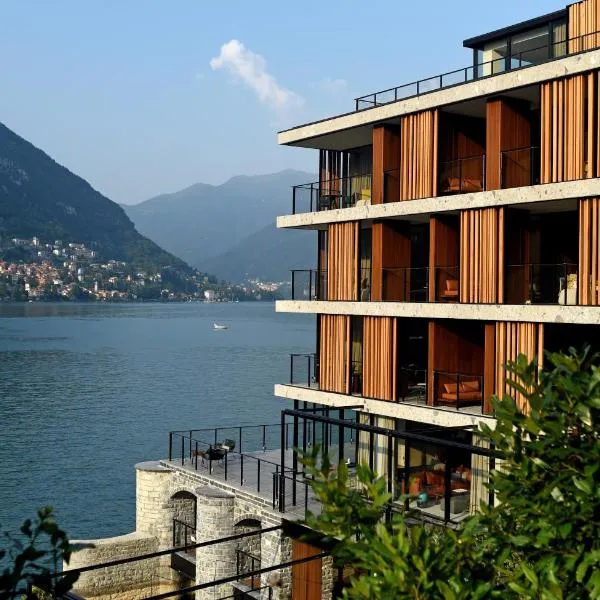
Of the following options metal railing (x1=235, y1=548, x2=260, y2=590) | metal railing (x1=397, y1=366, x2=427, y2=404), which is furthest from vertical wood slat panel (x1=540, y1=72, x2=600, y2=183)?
metal railing (x1=235, y1=548, x2=260, y2=590)

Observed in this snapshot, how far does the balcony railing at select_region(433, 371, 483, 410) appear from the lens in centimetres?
2488

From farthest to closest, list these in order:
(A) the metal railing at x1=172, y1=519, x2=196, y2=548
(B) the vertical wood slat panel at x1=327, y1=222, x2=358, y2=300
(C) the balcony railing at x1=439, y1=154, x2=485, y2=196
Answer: (A) the metal railing at x1=172, y1=519, x2=196, y2=548
(B) the vertical wood slat panel at x1=327, y1=222, x2=358, y2=300
(C) the balcony railing at x1=439, y1=154, x2=485, y2=196

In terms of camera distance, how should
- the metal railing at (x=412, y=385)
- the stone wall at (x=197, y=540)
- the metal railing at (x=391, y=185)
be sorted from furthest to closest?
the metal railing at (x=391, y=185), the metal railing at (x=412, y=385), the stone wall at (x=197, y=540)

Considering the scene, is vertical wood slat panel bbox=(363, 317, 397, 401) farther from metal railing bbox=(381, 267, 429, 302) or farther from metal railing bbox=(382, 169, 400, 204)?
metal railing bbox=(382, 169, 400, 204)

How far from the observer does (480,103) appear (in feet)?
80.2

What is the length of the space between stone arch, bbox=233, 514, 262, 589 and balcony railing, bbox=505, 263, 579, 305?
10000 mm

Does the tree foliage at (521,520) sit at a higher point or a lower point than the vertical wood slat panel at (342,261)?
lower

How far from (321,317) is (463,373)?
5897 mm

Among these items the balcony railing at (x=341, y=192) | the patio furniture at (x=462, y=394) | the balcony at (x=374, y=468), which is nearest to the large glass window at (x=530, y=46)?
the balcony railing at (x=341, y=192)

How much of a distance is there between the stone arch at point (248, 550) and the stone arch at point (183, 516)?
135 inches

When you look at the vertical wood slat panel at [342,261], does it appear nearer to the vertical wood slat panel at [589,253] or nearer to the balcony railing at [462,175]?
the balcony railing at [462,175]

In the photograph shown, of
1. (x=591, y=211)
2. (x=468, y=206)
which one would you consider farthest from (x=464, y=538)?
(x=468, y=206)

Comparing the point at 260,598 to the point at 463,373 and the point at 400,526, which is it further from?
the point at 400,526

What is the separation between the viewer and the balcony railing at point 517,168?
23516 mm
